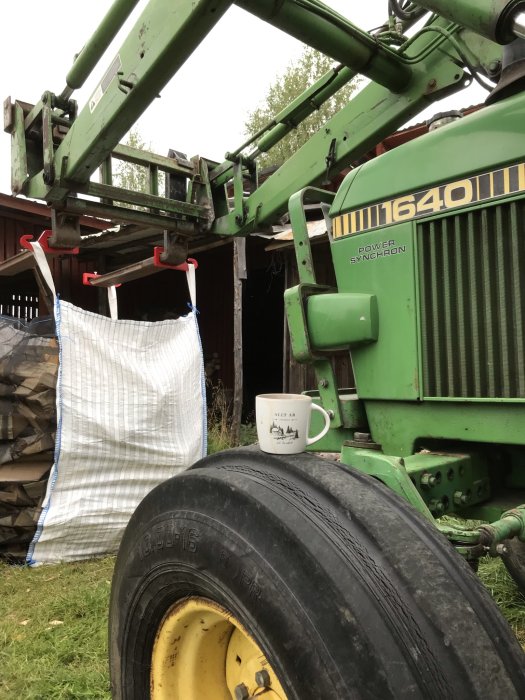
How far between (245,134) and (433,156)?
2546 cm

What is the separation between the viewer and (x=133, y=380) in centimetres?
440

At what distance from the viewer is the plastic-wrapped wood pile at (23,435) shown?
4082mm

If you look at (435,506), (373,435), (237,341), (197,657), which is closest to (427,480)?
(435,506)

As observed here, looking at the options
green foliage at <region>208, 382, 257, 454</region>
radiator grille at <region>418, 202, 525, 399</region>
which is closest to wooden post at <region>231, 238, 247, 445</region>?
green foliage at <region>208, 382, 257, 454</region>

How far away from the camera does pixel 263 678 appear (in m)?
1.33

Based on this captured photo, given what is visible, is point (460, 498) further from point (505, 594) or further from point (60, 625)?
point (60, 625)

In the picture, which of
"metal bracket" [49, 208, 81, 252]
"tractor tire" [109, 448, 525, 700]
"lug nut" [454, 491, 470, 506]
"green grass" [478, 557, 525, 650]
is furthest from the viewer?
"green grass" [478, 557, 525, 650]

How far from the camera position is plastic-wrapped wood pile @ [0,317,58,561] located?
4.08 metres

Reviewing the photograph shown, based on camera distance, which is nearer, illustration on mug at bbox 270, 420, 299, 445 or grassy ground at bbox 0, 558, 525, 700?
illustration on mug at bbox 270, 420, 299, 445

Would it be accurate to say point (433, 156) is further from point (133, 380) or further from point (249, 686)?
point (133, 380)

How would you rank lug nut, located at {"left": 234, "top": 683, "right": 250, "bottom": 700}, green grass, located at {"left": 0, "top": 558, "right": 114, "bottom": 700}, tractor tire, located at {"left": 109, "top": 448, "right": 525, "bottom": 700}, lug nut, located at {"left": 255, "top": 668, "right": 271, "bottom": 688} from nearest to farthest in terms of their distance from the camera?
tractor tire, located at {"left": 109, "top": 448, "right": 525, "bottom": 700}, lug nut, located at {"left": 255, "top": 668, "right": 271, "bottom": 688}, lug nut, located at {"left": 234, "top": 683, "right": 250, "bottom": 700}, green grass, located at {"left": 0, "top": 558, "right": 114, "bottom": 700}

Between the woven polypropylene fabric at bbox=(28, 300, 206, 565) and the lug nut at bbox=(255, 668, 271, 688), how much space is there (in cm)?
299

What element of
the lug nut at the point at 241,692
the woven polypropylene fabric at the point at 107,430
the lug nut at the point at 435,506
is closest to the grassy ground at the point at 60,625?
the woven polypropylene fabric at the point at 107,430

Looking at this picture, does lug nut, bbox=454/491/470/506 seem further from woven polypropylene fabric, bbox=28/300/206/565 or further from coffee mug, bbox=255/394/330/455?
woven polypropylene fabric, bbox=28/300/206/565
